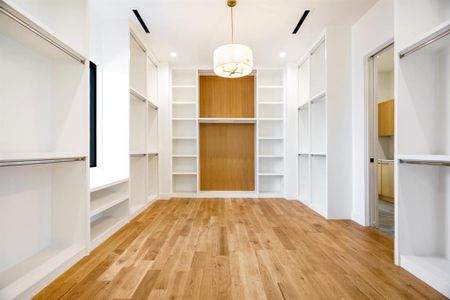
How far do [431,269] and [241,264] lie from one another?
1427 millimetres

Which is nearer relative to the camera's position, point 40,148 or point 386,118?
point 40,148

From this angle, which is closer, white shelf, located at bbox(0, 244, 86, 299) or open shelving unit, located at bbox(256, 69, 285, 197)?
white shelf, located at bbox(0, 244, 86, 299)

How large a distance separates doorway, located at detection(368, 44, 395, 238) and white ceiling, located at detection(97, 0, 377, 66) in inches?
36.1

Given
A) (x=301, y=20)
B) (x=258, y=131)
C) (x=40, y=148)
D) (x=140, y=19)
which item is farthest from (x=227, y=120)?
(x=40, y=148)

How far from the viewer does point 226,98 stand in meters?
5.38

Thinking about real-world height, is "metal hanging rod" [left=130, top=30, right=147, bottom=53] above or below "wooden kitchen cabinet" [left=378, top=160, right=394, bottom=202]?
above

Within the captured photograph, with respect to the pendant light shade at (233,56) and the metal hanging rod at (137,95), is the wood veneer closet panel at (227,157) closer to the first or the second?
the metal hanging rod at (137,95)

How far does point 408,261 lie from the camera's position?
6.36 feet

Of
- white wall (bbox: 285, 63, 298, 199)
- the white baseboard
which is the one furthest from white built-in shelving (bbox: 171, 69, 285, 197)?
the white baseboard

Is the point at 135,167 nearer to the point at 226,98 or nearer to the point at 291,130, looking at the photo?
the point at 226,98

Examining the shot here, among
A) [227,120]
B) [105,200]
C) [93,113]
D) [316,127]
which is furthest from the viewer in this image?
[227,120]

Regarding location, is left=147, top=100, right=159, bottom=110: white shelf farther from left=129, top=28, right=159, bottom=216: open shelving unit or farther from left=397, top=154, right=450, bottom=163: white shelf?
left=397, top=154, right=450, bottom=163: white shelf

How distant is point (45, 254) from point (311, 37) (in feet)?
14.4

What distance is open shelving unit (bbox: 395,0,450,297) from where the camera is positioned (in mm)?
1972
